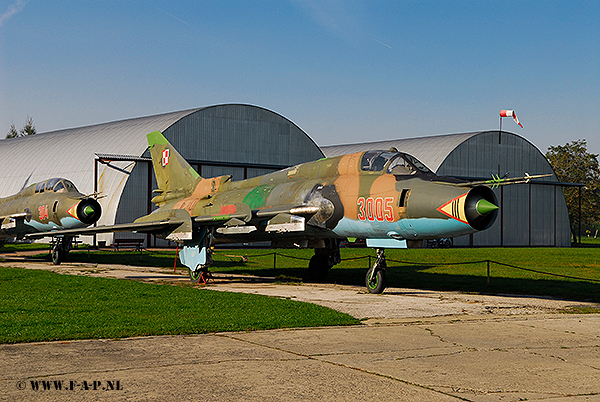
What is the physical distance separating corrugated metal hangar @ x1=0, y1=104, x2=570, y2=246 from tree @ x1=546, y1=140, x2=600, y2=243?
39.8 m

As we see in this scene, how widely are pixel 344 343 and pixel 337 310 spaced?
354 cm

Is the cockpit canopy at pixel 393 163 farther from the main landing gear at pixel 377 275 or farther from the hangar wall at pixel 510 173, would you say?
the hangar wall at pixel 510 173

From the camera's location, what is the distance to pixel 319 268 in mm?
19766

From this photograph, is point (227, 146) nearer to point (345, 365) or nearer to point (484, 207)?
point (484, 207)

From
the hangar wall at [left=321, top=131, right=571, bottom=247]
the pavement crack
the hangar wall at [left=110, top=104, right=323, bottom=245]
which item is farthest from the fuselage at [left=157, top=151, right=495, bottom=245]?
the hangar wall at [left=321, top=131, right=571, bottom=247]

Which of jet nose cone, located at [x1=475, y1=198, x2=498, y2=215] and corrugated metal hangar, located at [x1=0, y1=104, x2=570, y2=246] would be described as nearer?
jet nose cone, located at [x1=475, y1=198, x2=498, y2=215]

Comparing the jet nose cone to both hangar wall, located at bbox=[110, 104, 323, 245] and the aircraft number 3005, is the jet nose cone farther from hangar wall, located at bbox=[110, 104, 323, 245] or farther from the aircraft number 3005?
hangar wall, located at bbox=[110, 104, 323, 245]

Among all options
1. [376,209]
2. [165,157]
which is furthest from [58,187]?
[376,209]

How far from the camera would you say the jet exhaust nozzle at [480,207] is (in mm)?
12453

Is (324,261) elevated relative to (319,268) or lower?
elevated

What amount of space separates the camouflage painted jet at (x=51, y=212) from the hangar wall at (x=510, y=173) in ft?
108

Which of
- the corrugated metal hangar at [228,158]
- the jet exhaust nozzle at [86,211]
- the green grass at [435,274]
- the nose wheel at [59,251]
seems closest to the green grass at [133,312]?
the green grass at [435,274]

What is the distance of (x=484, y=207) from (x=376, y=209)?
9.59 ft

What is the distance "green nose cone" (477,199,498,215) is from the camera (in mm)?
12328
